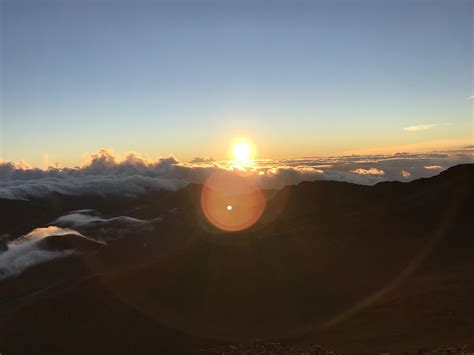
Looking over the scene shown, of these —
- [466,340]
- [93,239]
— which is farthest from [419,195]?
[93,239]

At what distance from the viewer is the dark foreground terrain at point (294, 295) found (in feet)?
106

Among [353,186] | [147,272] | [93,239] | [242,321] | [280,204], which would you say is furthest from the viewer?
[93,239]

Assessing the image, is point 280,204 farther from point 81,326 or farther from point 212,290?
point 81,326

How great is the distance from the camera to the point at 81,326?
1511 inches

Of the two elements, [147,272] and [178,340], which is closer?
[178,340]

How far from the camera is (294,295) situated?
139 ft

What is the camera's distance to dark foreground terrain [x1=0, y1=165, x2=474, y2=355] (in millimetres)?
32250

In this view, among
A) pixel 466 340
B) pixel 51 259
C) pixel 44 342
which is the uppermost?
pixel 466 340

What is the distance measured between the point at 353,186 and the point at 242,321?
79.0 m

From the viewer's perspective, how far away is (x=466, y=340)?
27812 mm

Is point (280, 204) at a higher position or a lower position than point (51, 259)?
higher

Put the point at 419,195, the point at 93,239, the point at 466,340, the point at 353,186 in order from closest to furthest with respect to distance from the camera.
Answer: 1. the point at 466,340
2. the point at 419,195
3. the point at 353,186
4. the point at 93,239

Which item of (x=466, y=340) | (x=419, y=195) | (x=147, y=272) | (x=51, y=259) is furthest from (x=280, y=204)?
(x=466, y=340)

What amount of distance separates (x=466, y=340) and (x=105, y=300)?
31.1m
